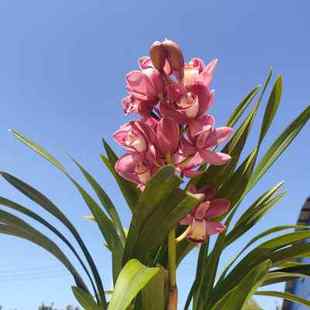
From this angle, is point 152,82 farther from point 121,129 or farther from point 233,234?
point 233,234

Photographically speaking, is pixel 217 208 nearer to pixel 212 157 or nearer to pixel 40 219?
pixel 212 157

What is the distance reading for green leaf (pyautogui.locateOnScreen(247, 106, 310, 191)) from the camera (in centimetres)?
137

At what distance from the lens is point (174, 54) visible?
1.14 m

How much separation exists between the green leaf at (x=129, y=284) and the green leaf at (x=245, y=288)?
0.17 metres

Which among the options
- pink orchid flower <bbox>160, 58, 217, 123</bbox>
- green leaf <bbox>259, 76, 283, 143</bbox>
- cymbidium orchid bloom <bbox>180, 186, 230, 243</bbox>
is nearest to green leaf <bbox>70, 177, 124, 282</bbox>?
cymbidium orchid bloom <bbox>180, 186, 230, 243</bbox>

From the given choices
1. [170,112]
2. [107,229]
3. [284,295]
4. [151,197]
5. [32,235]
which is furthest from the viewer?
[284,295]

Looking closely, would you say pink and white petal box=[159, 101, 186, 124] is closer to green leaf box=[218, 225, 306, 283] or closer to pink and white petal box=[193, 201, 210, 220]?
pink and white petal box=[193, 201, 210, 220]

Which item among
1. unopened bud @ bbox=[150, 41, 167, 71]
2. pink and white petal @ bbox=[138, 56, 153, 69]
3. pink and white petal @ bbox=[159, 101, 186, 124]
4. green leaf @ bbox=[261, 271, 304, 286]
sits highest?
pink and white petal @ bbox=[138, 56, 153, 69]

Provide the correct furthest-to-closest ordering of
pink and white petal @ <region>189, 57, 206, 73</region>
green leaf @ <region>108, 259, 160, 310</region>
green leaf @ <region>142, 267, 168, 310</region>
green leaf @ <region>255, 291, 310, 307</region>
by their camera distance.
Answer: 1. green leaf @ <region>255, 291, 310, 307</region>
2. pink and white petal @ <region>189, 57, 206, 73</region>
3. green leaf @ <region>142, 267, 168, 310</region>
4. green leaf @ <region>108, 259, 160, 310</region>

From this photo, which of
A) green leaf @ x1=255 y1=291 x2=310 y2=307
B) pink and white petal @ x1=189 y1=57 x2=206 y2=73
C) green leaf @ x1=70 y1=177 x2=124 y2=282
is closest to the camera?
pink and white petal @ x1=189 y1=57 x2=206 y2=73

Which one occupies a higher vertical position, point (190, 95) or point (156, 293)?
point (190, 95)

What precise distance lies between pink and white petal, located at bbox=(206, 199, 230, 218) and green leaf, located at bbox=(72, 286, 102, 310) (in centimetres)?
33

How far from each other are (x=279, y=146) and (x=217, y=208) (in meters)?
0.32

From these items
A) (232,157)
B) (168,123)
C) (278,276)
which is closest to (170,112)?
(168,123)
